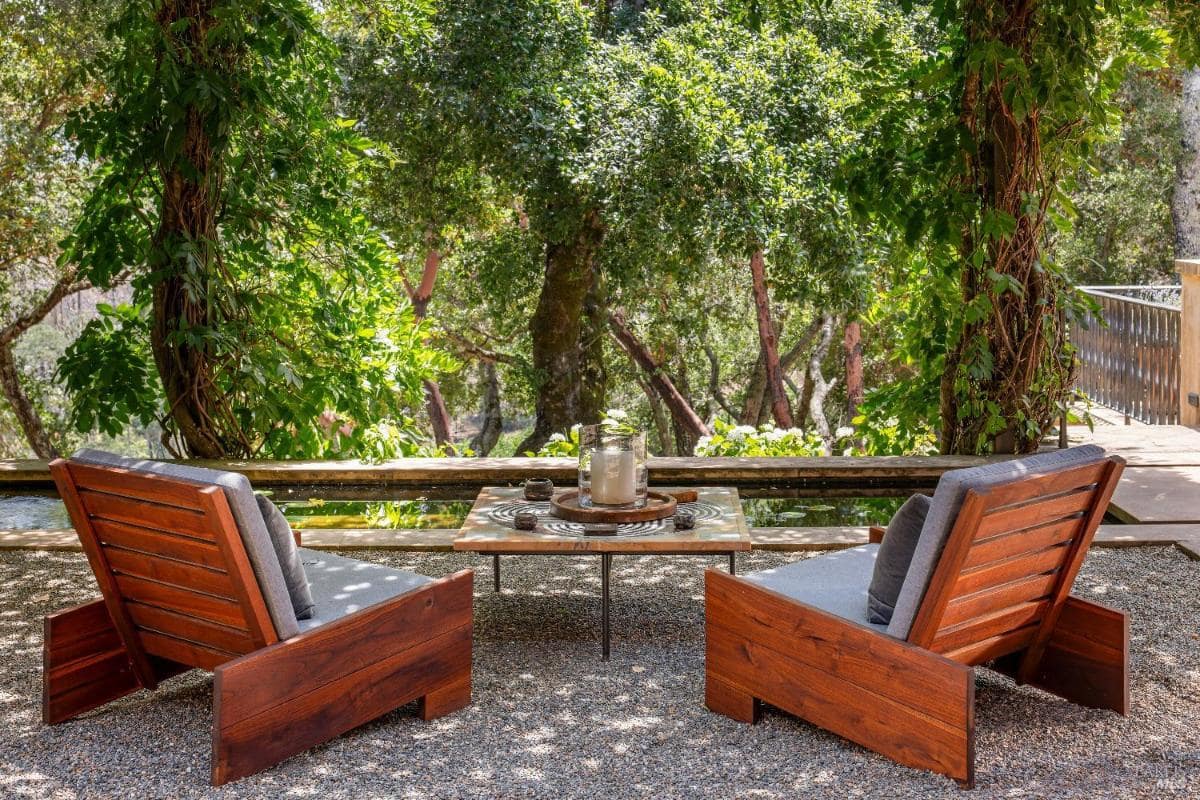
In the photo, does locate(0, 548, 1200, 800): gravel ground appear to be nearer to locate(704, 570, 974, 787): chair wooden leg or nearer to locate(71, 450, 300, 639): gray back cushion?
locate(704, 570, 974, 787): chair wooden leg

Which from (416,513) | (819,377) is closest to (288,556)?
(416,513)

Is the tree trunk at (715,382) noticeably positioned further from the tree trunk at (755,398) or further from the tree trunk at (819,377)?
the tree trunk at (819,377)

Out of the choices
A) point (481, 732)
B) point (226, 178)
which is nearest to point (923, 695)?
point (481, 732)

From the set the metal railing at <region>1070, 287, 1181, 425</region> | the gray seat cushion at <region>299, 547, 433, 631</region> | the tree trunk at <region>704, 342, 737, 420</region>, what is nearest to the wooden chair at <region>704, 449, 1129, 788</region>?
the gray seat cushion at <region>299, 547, 433, 631</region>

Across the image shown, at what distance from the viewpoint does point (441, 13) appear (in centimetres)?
947

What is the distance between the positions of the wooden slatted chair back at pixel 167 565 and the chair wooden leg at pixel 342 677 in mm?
114

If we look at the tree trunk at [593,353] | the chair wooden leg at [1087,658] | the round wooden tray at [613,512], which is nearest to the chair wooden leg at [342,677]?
the round wooden tray at [613,512]

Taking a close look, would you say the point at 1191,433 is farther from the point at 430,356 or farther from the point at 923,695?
the point at 923,695

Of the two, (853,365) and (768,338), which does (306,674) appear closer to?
(768,338)

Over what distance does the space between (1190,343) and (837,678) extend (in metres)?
5.74

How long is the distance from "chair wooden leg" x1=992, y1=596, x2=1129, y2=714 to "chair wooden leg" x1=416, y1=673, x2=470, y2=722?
152cm

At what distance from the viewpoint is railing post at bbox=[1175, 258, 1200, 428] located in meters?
7.44

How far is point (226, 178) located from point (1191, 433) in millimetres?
5770

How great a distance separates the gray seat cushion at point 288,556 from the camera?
2896mm
